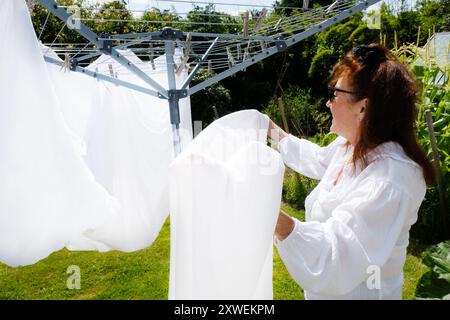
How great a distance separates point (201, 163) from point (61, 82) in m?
1.99

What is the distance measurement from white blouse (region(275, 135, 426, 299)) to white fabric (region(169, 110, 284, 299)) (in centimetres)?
8

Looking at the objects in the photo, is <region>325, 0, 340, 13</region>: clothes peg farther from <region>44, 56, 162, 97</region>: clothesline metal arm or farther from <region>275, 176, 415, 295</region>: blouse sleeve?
<region>275, 176, 415, 295</region>: blouse sleeve

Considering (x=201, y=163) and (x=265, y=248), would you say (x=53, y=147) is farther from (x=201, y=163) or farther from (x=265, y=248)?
(x=265, y=248)

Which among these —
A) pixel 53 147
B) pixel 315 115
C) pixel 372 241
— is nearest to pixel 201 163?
pixel 372 241

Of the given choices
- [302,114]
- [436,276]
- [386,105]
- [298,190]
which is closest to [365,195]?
[386,105]

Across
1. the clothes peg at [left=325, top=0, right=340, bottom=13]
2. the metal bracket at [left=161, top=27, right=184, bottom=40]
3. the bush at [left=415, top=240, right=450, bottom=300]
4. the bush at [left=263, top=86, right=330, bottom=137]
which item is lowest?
the bush at [left=415, top=240, right=450, bottom=300]

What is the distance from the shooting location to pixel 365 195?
2.88ft

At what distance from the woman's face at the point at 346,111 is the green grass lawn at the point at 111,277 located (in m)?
1.64

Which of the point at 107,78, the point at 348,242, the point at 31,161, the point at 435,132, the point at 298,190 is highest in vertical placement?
the point at 107,78

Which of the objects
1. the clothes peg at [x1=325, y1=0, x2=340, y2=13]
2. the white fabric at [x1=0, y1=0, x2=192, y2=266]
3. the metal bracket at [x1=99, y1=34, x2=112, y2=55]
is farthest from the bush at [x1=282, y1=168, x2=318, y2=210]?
the white fabric at [x1=0, y1=0, x2=192, y2=266]

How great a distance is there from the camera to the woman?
2.66 feet

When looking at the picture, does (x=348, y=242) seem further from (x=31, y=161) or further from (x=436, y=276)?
(x=436, y=276)

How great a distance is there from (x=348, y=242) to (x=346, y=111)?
1.44 ft

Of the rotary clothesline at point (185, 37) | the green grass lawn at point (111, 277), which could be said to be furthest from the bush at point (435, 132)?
the rotary clothesline at point (185, 37)
